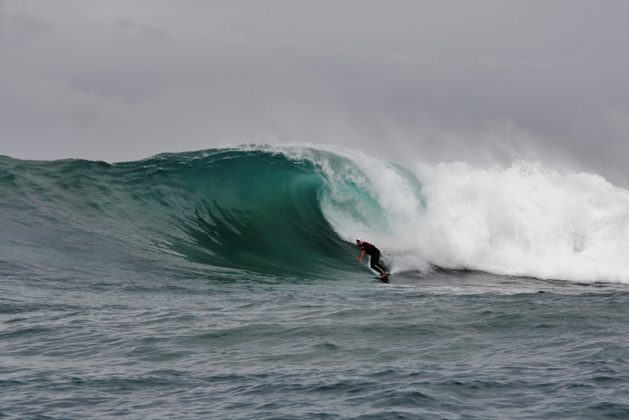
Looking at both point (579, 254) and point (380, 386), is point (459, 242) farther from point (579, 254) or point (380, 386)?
point (380, 386)

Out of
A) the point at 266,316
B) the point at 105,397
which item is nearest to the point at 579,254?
the point at 266,316

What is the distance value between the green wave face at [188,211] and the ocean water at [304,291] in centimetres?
9

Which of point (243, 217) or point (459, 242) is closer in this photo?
point (459, 242)

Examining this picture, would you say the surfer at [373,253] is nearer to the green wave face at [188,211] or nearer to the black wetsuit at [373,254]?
the black wetsuit at [373,254]

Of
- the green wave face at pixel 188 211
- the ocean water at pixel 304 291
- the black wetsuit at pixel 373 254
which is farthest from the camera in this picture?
the black wetsuit at pixel 373 254

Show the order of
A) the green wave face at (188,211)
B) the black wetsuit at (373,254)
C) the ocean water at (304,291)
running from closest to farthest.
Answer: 1. the ocean water at (304,291)
2. the green wave face at (188,211)
3. the black wetsuit at (373,254)

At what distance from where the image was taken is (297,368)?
32.6ft

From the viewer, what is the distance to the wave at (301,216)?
2070 centimetres

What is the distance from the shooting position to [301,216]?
24.9 m

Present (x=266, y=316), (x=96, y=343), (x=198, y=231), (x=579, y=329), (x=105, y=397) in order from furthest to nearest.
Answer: (x=198, y=231)
(x=266, y=316)
(x=579, y=329)
(x=96, y=343)
(x=105, y=397)

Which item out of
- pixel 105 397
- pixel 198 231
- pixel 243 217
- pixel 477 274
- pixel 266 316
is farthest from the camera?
pixel 243 217

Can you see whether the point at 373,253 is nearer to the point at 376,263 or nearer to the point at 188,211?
the point at 376,263

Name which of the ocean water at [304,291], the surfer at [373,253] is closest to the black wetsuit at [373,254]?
the surfer at [373,253]

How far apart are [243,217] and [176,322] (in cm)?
1193
